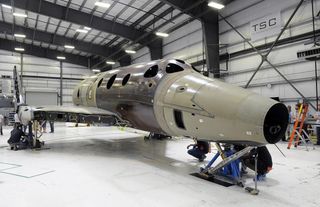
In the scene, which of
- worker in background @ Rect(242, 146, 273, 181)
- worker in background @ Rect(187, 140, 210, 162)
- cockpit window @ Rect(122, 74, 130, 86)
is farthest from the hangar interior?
cockpit window @ Rect(122, 74, 130, 86)

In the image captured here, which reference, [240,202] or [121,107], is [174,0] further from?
[240,202]

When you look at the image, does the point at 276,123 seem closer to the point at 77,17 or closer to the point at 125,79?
the point at 125,79

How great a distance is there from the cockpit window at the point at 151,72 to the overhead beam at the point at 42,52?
102 feet

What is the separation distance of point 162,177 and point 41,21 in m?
24.0

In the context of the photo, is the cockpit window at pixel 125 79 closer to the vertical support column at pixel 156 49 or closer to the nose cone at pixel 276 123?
the nose cone at pixel 276 123

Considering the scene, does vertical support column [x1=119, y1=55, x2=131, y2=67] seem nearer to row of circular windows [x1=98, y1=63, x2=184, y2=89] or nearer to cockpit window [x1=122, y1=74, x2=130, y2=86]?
cockpit window [x1=122, y1=74, x2=130, y2=86]

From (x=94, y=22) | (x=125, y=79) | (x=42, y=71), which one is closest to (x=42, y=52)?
(x=42, y=71)

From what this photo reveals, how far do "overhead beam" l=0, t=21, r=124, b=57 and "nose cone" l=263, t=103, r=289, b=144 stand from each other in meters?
27.9

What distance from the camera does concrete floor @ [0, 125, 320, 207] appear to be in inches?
187

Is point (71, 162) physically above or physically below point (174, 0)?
below

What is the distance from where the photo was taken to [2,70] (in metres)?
33.8

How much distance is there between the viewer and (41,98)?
34.9 m

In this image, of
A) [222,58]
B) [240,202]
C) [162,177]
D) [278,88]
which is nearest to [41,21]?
[222,58]

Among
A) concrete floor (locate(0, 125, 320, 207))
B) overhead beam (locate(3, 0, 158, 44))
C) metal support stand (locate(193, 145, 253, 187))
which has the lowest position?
concrete floor (locate(0, 125, 320, 207))
